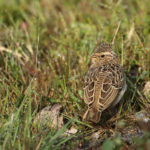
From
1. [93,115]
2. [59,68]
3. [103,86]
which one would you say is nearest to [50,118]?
[93,115]

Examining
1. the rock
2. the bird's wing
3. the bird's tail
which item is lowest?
the rock

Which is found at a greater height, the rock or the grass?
the grass

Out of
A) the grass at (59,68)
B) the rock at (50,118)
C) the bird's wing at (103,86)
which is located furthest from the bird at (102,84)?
the rock at (50,118)

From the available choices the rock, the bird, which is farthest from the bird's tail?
the rock

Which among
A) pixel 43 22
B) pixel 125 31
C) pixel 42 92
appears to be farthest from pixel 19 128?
pixel 43 22

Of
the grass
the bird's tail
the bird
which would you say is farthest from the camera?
the bird

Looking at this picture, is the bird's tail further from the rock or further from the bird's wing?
the rock

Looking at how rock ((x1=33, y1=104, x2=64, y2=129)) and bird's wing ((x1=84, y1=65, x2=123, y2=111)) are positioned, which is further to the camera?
bird's wing ((x1=84, y1=65, x2=123, y2=111))
